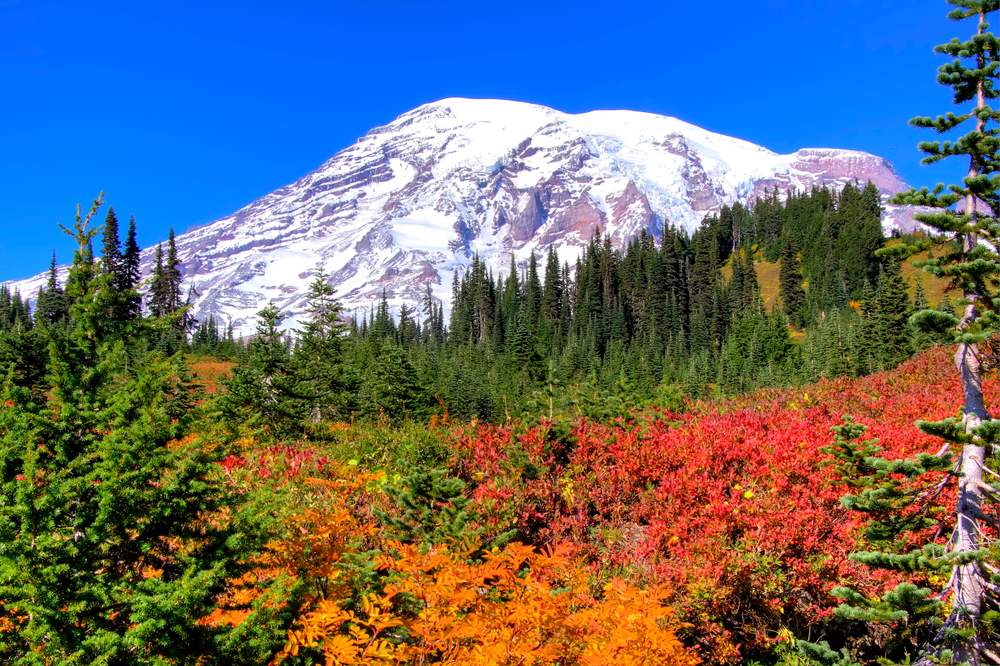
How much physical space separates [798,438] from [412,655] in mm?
6893

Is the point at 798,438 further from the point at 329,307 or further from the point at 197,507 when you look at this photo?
the point at 329,307

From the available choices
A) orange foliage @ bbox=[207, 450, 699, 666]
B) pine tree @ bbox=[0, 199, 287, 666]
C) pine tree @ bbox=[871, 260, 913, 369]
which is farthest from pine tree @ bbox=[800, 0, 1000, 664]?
pine tree @ bbox=[871, 260, 913, 369]

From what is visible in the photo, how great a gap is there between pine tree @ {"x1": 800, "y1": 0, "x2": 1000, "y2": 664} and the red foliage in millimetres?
1447

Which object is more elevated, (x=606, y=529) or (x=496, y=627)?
(x=496, y=627)

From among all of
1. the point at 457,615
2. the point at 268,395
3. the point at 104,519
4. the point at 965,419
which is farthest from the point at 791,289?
the point at 104,519

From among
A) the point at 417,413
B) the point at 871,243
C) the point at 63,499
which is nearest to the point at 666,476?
the point at 63,499

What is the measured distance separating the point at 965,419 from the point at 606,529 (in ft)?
13.5

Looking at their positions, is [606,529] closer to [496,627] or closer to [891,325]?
[496,627]

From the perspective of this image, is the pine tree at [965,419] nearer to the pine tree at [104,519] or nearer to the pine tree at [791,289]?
the pine tree at [104,519]

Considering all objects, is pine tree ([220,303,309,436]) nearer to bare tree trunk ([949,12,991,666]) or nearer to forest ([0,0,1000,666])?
forest ([0,0,1000,666])

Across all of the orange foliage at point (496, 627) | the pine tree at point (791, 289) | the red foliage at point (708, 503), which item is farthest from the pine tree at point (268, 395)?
the pine tree at point (791, 289)

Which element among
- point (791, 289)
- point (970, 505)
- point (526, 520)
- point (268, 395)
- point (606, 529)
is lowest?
point (606, 529)

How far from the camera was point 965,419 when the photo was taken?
4703mm

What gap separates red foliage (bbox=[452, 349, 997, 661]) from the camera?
20.4 feet
